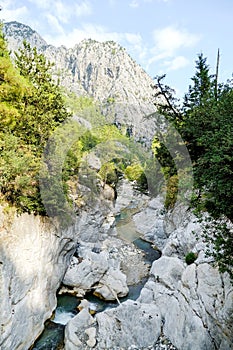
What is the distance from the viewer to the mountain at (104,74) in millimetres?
109000

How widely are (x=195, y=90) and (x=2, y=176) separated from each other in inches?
450

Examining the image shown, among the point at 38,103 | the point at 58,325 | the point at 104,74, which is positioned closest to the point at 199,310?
the point at 58,325

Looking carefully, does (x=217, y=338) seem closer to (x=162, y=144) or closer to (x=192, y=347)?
(x=192, y=347)

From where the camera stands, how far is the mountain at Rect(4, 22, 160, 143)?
109000 millimetres

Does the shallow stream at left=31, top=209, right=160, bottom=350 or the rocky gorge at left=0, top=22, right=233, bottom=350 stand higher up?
the rocky gorge at left=0, top=22, right=233, bottom=350

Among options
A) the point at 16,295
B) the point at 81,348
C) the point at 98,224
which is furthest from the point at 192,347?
the point at 98,224

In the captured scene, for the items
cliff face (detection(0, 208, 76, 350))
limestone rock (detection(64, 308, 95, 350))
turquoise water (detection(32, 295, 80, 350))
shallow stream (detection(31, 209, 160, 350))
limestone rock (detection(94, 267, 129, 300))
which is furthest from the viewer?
limestone rock (detection(94, 267, 129, 300))

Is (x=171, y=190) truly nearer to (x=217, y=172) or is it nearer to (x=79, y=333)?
(x=79, y=333)

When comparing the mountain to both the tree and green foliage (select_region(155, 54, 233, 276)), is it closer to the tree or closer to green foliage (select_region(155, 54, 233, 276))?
the tree

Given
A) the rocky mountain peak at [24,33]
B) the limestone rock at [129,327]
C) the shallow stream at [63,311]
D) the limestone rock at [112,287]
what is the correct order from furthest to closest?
1. the rocky mountain peak at [24,33]
2. the limestone rock at [112,287]
3. the shallow stream at [63,311]
4. the limestone rock at [129,327]

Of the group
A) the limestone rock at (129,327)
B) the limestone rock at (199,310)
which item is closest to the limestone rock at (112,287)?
the limestone rock at (129,327)

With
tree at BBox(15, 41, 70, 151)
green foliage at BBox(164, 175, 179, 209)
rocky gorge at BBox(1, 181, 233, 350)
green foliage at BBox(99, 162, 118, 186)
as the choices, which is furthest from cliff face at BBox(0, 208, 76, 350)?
green foliage at BBox(99, 162, 118, 186)

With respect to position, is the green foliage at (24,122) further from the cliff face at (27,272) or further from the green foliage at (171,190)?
the green foliage at (171,190)

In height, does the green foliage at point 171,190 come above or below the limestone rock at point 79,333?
above
